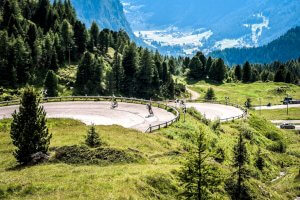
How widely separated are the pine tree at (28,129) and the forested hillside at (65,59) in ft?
252

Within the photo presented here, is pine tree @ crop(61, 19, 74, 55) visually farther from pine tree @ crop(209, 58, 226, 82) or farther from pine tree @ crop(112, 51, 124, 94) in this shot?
pine tree @ crop(209, 58, 226, 82)

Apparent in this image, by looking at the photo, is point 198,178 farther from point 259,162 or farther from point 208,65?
point 208,65

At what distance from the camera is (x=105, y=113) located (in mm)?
65812

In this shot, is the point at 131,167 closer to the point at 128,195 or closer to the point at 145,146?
the point at 128,195

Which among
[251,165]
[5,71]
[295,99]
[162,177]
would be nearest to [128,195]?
[162,177]

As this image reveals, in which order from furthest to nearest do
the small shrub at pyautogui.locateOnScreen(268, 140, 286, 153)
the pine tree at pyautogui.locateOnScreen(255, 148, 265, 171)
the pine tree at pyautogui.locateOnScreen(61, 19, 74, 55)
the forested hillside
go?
the pine tree at pyautogui.locateOnScreen(61, 19, 74, 55) < the forested hillside < the small shrub at pyautogui.locateOnScreen(268, 140, 286, 153) < the pine tree at pyautogui.locateOnScreen(255, 148, 265, 171)

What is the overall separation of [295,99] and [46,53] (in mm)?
93228

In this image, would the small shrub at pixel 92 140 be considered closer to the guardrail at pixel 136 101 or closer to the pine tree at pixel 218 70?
the guardrail at pixel 136 101

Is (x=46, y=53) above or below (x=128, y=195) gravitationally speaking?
above

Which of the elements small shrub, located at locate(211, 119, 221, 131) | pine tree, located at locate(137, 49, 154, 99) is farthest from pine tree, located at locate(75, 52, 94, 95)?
small shrub, located at locate(211, 119, 221, 131)

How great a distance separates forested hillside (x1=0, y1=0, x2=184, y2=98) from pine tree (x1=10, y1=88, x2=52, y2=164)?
252 feet

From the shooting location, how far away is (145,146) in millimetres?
44406

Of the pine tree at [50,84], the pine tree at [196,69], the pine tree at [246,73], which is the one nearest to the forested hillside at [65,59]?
the pine tree at [50,84]

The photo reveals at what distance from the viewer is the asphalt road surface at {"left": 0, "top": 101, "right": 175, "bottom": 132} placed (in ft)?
196
